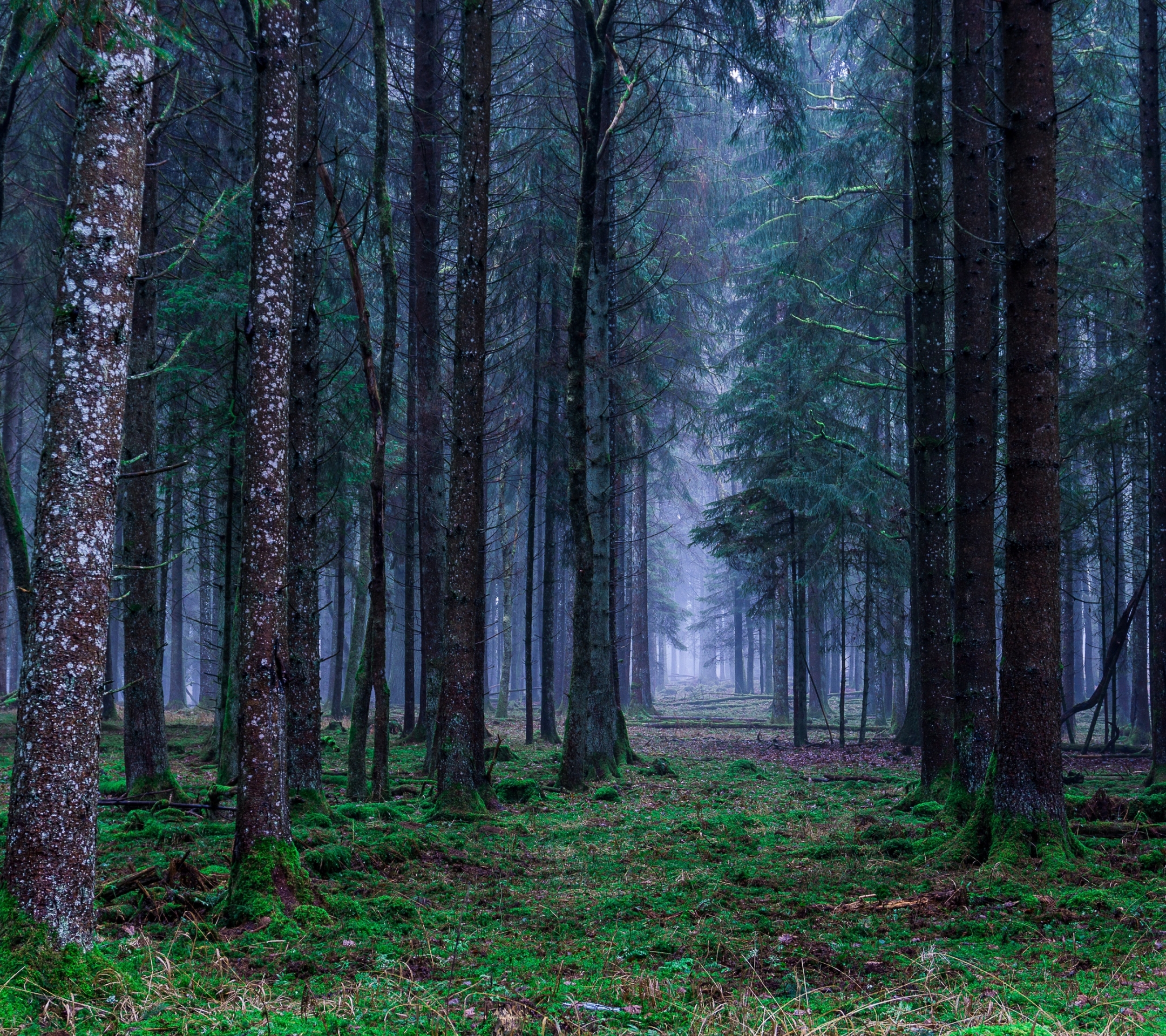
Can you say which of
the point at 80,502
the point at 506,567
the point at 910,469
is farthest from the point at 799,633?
the point at 80,502

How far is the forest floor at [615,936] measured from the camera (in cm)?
345

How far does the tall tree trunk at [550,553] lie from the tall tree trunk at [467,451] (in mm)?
7056

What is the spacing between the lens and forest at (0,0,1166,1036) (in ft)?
13.2

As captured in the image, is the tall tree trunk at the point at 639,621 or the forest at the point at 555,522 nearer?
the forest at the point at 555,522

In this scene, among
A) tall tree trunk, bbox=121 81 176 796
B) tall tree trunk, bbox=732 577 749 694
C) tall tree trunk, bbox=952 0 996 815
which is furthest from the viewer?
tall tree trunk, bbox=732 577 749 694

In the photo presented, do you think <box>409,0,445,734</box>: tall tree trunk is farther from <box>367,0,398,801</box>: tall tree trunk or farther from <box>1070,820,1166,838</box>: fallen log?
<box>1070,820,1166,838</box>: fallen log

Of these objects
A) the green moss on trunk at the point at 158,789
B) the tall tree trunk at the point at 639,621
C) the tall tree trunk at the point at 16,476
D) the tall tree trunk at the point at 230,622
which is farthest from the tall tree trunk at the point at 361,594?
the tall tree trunk at the point at 639,621

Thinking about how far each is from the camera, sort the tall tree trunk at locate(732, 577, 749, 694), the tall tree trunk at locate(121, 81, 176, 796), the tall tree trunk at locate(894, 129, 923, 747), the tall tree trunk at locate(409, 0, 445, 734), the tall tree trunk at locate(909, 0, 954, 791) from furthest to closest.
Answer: the tall tree trunk at locate(732, 577, 749, 694) < the tall tree trunk at locate(409, 0, 445, 734) < the tall tree trunk at locate(894, 129, 923, 747) < the tall tree trunk at locate(909, 0, 954, 791) < the tall tree trunk at locate(121, 81, 176, 796)

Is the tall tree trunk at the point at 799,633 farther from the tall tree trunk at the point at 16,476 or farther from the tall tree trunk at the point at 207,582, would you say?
the tall tree trunk at the point at 16,476

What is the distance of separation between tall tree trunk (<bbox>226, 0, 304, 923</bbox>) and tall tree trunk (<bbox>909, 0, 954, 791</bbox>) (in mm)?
7333

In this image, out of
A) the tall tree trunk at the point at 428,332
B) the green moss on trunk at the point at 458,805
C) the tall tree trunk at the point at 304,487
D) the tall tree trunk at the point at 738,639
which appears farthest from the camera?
the tall tree trunk at the point at 738,639

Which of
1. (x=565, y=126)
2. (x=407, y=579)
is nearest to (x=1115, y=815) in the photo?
(x=565, y=126)

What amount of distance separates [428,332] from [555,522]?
953 centimetres

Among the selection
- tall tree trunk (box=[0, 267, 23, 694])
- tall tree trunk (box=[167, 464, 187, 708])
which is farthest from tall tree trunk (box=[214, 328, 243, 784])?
tall tree trunk (box=[167, 464, 187, 708])
